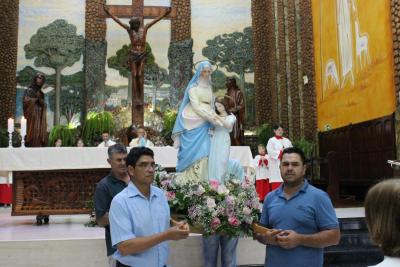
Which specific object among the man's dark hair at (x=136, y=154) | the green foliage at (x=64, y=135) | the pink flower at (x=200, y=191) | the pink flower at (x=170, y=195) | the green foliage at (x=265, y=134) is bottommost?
the pink flower at (x=170, y=195)

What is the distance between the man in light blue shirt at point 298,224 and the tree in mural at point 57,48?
12.8 metres

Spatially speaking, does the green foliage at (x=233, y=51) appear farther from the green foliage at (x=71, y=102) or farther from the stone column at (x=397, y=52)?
the stone column at (x=397, y=52)

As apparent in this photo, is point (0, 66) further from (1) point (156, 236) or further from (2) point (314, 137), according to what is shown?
(1) point (156, 236)

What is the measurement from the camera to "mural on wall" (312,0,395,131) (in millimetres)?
8930

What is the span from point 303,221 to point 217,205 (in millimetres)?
756

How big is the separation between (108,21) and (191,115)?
11.6 m

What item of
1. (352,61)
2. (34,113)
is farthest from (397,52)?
(34,113)

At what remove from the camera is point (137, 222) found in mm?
2398

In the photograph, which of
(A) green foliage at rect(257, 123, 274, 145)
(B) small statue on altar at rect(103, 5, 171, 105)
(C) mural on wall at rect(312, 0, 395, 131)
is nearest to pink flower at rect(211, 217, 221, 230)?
(B) small statue on altar at rect(103, 5, 171, 105)

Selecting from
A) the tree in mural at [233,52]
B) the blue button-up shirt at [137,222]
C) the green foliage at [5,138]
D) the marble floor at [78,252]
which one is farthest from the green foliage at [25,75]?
the blue button-up shirt at [137,222]

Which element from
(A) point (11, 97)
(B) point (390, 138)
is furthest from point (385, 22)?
(A) point (11, 97)

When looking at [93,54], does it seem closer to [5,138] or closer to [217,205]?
[5,138]

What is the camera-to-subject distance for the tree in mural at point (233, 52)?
15477 millimetres

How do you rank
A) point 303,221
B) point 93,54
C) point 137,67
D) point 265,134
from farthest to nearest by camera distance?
point 93,54, point 265,134, point 137,67, point 303,221
